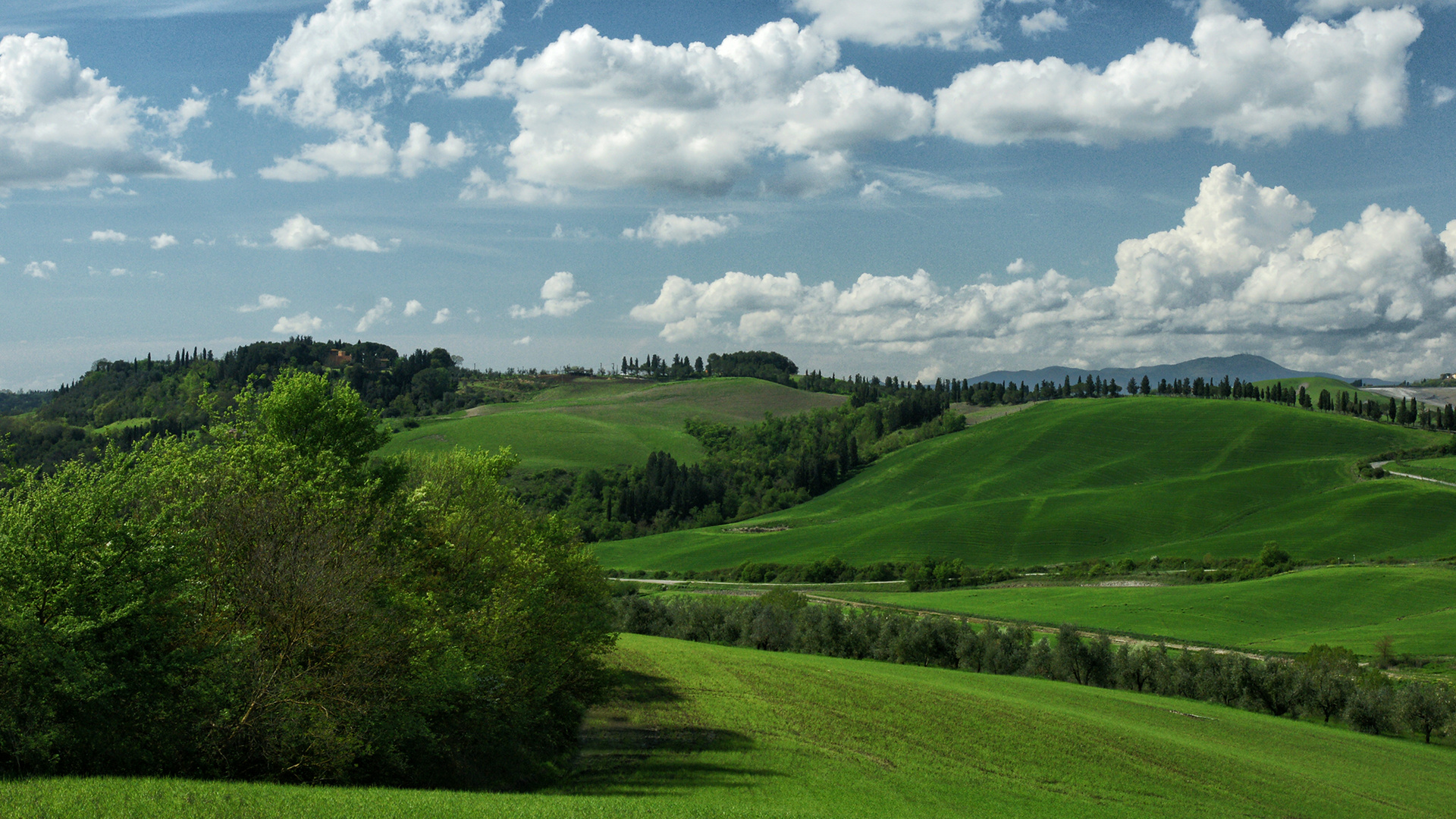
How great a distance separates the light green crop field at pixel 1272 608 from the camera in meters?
89.6

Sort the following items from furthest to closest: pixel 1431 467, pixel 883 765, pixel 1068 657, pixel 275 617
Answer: pixel 1431 467
pixel 1068 657
pixel 883 765
pixel 275 617

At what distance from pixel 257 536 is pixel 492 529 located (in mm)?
13334

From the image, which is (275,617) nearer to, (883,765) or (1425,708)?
(883,765)

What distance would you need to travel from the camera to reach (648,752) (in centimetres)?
3650

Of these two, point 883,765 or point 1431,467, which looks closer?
point 883,765

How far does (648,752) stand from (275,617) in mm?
17566

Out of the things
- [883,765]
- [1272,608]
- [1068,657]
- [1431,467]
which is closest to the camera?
[883,765]

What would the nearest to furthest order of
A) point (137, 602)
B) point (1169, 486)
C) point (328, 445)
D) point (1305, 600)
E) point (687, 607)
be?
1. point (137, 602)
2. point (328, 445)
3. point (687, 607)
4. point (1305, 600)
5. point (1169, 486)

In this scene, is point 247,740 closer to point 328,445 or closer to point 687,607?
point 328,445

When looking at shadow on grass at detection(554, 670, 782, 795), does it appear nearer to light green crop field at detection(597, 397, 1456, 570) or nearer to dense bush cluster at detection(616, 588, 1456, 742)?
dense bush cluster at detection(616, 588, 1456, 742)

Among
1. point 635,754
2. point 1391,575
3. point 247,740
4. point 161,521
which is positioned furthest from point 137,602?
point 1391,575

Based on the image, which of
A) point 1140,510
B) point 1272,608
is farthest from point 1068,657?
point 1140,510

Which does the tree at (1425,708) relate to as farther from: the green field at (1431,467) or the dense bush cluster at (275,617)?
the green field at (1431,467)

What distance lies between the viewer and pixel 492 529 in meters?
38.3
